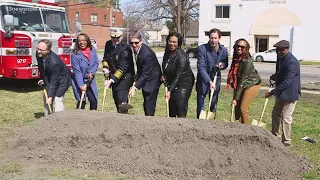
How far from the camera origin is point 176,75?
19.8ft

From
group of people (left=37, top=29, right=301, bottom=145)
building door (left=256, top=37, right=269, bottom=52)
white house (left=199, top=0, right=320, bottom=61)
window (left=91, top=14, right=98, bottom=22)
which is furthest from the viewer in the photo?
window (left=91, top=14, right=98, bottom=22)

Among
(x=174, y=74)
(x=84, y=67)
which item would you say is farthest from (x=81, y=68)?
(x=174, y=74)

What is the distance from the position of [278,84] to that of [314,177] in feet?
5.61

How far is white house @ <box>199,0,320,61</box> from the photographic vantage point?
33.4 meters

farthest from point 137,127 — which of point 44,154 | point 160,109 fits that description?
→ point 160,109

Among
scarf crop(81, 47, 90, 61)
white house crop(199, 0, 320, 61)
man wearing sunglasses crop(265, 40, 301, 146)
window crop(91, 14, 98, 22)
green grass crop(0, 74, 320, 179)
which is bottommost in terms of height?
green grass crop(0, 74, 320, 179)

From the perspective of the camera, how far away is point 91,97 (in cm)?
693

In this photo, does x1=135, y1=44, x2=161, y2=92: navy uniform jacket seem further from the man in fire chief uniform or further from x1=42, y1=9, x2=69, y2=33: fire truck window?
x1=42, y1=9, x2=69, y2=33: fire truck window

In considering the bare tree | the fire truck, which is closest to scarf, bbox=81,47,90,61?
the fire truck

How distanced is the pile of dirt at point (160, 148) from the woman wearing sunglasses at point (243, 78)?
939 millimetres

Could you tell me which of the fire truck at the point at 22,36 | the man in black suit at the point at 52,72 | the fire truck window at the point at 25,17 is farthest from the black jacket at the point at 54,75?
the fire truck window at the point at 25,17

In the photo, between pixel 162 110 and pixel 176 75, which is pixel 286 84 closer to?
pixel 176 75

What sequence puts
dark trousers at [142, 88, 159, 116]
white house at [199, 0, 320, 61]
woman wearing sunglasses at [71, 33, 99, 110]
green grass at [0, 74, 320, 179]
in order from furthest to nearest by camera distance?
white house at [199, 0, 320, 61]
woman wearing sunglasses at [71, 33, 99, 110]
dark trousers at [142, 88, 159, 116]
green grass at [0, 74, 320, 179]

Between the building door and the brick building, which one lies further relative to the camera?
the brick building
